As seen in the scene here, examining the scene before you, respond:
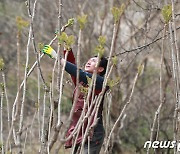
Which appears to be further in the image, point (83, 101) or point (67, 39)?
point (83, 101)

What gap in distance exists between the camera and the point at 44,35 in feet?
26.0

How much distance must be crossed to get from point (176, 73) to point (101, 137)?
56.1 inches


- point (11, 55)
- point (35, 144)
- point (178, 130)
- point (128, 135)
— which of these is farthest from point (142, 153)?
point (178, 130)

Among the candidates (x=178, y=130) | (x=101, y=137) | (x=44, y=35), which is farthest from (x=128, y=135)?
(x=178, y=130)

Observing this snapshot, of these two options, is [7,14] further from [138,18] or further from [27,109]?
[138,18]

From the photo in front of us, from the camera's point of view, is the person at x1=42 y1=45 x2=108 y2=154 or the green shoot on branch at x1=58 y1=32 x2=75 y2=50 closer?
the green shoot on branch at x1=58 y1=32 x2=75 y2=50

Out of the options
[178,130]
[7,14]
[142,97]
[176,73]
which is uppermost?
[7,14]

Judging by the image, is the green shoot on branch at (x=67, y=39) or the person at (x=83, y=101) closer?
the green shoot on branch at (x=67, y=39)

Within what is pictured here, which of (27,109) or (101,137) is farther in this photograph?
(27,109)

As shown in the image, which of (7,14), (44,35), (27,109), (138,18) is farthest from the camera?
(7,14)

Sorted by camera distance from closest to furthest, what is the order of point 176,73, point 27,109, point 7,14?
point 176,73 → point 27,109 → point 7,14

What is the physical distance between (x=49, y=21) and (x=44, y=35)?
0.27 meters

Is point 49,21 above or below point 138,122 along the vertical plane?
above

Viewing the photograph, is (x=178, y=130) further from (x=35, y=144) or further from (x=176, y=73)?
(x=35, y=144)
